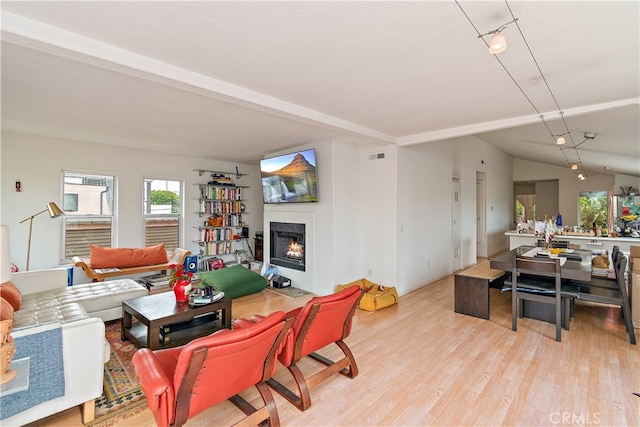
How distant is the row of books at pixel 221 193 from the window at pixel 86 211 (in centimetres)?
165

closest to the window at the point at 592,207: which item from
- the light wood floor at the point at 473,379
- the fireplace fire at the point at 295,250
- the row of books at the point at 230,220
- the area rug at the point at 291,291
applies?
the light wood floor at the point at 473,379

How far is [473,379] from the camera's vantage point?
2438mm

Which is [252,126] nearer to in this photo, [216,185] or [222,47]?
[222,47]

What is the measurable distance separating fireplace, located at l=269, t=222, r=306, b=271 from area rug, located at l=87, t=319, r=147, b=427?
2.87m

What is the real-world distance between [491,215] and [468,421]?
289 inches

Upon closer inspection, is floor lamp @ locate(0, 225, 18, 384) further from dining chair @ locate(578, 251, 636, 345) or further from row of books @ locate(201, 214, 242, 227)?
row of books @ locate(201, 214, 242, 227)

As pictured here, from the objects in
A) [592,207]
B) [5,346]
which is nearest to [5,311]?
[5,346]

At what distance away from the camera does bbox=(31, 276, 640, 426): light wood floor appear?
200 cm

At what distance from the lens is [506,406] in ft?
6.91

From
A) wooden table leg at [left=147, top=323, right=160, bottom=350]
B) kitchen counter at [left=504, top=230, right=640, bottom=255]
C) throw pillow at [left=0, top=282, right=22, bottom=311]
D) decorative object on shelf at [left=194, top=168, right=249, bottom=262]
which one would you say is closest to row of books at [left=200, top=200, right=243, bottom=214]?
decorative object on shelf at [left=194, top=168, right=249, bottom=262]

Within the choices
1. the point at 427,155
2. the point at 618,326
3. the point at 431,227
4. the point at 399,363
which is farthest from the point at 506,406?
the point at 427,155

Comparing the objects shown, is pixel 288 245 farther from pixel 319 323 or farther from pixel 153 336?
pixel 319 323

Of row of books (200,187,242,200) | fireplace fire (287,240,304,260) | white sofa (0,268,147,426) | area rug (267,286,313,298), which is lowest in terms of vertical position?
area rug (267,286,313,298)

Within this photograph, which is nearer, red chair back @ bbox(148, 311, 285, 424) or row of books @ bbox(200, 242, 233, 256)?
red chair back @ bbox(148, 311, 285, 424)
